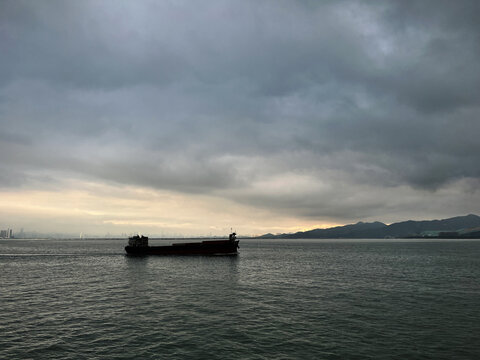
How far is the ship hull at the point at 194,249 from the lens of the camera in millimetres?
116875

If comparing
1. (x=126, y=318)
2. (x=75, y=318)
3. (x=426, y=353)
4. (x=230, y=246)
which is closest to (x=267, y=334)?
(x=426, y=353)

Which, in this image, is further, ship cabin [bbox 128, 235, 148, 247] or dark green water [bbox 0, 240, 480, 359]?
ship cabin [bbox 128, 235, 148, 247]

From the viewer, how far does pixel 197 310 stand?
30.4 meters

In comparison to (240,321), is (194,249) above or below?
below

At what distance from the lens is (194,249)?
120 m

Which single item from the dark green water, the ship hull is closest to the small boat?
the ship hull

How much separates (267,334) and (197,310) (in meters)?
10.1

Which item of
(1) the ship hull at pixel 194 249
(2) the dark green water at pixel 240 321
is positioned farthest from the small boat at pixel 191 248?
(2) the dark green water at pixel 240 321

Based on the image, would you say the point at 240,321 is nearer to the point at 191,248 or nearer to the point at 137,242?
the point at 191,248

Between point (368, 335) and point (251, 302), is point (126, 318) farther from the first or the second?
point (368, 335)

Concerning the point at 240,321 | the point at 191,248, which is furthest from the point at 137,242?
the point at 240,321

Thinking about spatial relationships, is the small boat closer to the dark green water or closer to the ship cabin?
the ship cabin

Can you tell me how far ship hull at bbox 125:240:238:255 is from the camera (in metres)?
117

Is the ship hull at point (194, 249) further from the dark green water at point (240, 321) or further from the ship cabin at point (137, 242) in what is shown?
the dark green water at point (240, 321)
